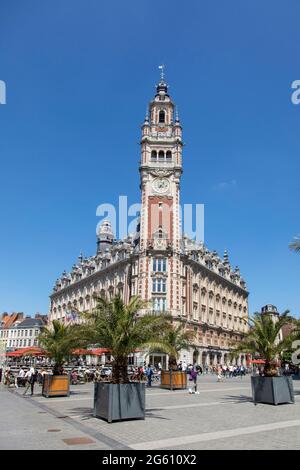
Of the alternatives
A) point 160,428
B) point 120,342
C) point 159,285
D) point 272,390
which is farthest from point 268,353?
point 159,285

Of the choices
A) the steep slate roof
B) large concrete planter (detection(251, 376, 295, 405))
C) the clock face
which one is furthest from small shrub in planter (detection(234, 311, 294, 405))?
the steep slate roof

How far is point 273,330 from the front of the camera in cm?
2194

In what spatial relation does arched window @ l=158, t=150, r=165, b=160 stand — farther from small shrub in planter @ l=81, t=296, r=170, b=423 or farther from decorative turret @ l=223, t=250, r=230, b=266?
small shrub in planter @ l=81, t=296, r=170, b=423

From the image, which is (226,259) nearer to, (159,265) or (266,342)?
(159,265)

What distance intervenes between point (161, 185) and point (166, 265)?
43.5 feet

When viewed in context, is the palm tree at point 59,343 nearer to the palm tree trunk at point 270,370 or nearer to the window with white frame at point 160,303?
the palm tree trunk at point 270,370

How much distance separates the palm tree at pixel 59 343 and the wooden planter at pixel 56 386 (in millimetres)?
486

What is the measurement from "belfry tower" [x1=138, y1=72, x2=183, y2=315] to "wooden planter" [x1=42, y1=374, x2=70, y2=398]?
34014 mm

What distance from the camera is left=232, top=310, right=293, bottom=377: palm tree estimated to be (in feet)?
70.2

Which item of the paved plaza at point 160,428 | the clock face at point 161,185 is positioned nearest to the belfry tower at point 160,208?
the clock face at point 161,185

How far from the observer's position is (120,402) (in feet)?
49.0
